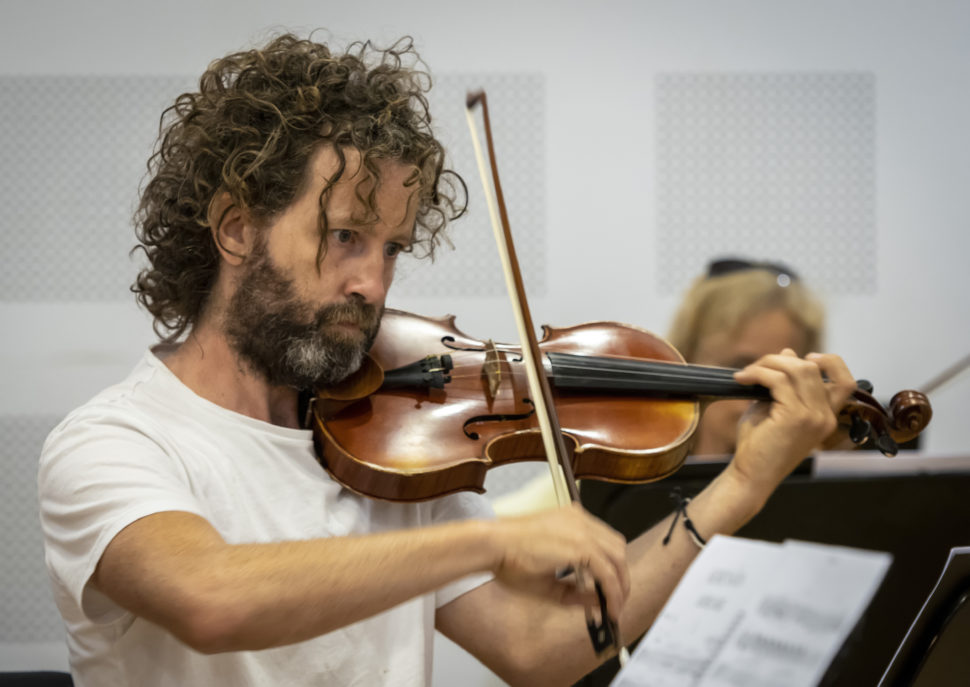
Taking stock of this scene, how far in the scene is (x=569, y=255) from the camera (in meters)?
2.89

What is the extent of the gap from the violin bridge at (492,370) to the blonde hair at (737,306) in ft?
3.41

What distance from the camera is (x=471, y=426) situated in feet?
4.63

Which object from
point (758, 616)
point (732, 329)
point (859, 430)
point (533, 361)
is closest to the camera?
point (758, 616)

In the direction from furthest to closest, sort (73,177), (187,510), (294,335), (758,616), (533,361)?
(73,177)
(294,335)
(533,361)
(187,510)
(758,616)

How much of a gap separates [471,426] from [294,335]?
30cm

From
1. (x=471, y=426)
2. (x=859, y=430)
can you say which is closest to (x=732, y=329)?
(x=859, y=430)

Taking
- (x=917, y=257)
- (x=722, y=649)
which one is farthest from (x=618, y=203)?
(x=722, y=649)

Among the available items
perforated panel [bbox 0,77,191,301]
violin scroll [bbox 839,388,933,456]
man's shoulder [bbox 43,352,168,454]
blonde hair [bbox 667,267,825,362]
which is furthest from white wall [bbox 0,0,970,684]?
man's shoulder [bbox 43,352,168,454]

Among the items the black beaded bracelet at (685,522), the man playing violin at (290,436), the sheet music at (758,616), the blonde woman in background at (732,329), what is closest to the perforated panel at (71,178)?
the man playing violin at (290,436)

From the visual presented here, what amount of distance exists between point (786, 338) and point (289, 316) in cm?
153

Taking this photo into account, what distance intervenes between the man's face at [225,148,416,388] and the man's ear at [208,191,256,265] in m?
0.04

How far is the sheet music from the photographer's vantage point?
0.79 metres

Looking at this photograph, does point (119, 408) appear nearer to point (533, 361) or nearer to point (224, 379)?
point (224, 379)

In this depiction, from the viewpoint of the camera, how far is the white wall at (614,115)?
2785mm
